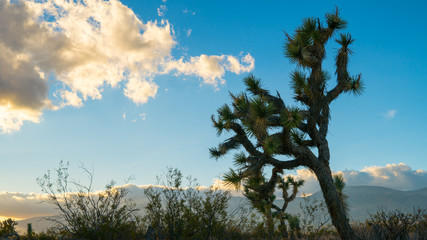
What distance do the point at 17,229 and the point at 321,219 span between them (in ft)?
38.0

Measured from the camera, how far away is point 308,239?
11172mm

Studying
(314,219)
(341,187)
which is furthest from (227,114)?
(341,187)

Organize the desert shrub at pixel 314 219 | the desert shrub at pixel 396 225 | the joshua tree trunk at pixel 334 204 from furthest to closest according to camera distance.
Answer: the desert shrub at pixel 314 219 → the joshua tree trunk at pixel 334 204 → the desert shrub at pixel 396 225

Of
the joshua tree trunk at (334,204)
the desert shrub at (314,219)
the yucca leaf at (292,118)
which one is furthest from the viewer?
the desert shrub at (314,219)

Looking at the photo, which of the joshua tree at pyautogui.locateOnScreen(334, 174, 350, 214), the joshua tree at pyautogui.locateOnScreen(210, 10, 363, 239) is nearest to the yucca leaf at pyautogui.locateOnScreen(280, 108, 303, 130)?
the joshua tree at pyautogui.locateOnScreen(210, 10, 363, 239)

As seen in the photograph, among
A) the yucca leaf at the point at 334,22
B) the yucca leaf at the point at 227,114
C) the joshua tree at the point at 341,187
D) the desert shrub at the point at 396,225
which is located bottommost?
the desert shrub at the point at 396,225

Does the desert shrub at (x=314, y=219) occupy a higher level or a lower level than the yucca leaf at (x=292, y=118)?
lower

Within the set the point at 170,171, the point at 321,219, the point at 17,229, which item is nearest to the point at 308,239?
the point at 321,219

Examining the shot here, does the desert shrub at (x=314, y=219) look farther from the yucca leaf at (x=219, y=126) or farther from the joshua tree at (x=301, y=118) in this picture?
the yucca leaf at (x=219, y=126)

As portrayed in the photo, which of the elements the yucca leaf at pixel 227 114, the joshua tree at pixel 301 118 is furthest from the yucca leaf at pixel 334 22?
the yucca leaf at pixel 227 114

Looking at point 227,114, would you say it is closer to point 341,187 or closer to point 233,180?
point 233,180

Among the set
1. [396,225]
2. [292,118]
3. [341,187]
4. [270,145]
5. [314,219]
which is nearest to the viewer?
[396,225]

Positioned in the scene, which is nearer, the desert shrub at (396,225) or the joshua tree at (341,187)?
the desert shrub at (396,225)

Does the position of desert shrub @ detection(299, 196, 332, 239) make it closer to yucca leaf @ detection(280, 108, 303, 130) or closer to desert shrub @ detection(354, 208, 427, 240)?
desert shrub @ detection(354, 208, 427, 240)
